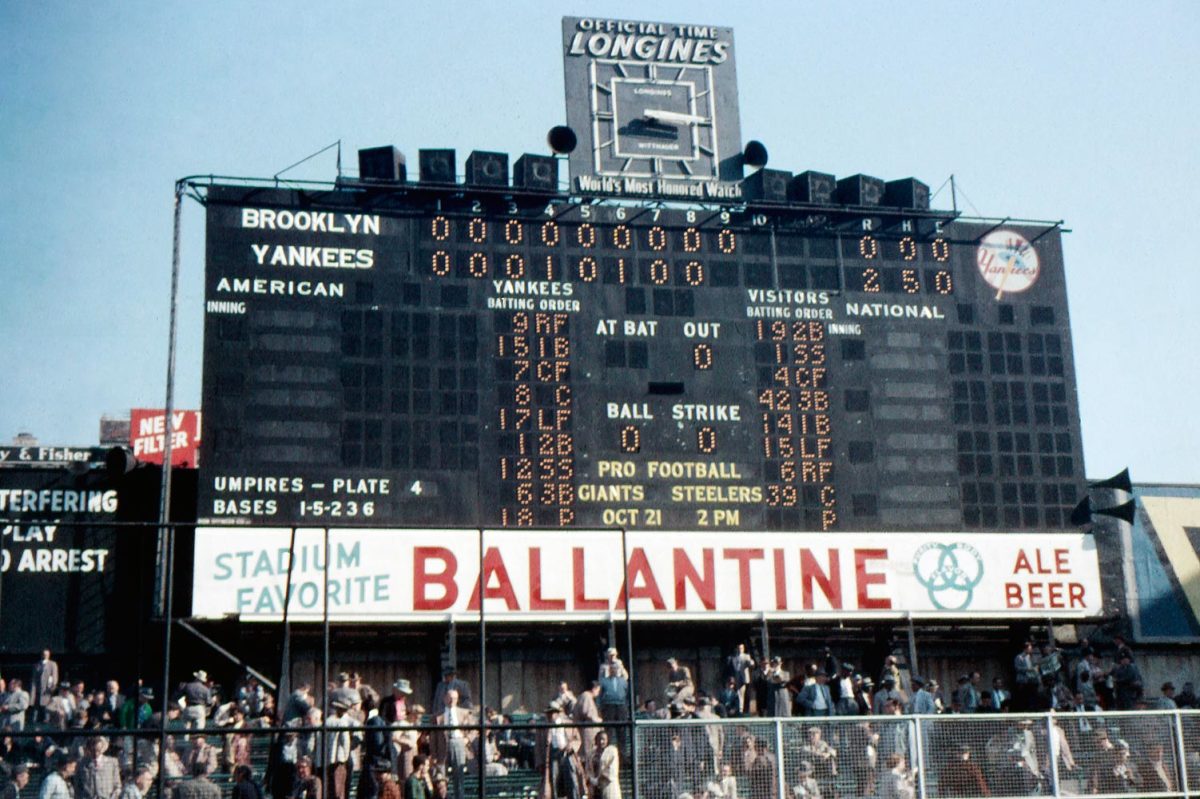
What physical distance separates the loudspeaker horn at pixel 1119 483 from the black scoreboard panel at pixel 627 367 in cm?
416

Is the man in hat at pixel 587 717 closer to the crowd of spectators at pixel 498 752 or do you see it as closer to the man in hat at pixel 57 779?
the crowd of spectators at pixel 498 752

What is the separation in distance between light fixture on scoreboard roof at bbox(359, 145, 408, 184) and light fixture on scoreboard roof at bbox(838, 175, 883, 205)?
24.9 ft

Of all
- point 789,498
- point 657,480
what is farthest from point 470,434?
point 789,498

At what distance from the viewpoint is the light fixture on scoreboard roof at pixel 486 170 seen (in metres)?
27.3

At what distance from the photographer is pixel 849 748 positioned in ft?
62.5

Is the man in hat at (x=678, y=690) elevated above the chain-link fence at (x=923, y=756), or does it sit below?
above

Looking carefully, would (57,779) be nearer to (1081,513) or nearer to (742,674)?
(742,674)

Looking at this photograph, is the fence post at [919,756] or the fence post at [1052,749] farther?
the fence post at [1052,749]

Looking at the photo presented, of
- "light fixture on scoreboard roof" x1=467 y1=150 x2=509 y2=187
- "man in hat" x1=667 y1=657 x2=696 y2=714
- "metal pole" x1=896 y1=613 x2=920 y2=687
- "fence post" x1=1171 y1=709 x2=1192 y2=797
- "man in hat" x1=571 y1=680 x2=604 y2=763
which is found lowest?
"fence post" x1=1171 y1=709 x2=1192 y2=797

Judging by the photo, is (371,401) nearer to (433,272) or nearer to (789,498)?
(433,272)

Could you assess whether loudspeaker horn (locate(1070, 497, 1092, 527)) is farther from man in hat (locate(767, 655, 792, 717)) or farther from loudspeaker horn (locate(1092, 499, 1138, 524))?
man in hat (locate(767, 655, 792, 717))

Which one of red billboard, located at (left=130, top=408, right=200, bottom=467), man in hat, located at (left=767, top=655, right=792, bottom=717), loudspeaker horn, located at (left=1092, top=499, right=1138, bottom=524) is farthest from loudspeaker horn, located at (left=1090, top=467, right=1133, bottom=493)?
red billboard, located at (left=130, top=408, right=200, bottom=467)

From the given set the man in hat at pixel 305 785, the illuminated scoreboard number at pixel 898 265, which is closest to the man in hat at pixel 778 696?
the man in hat at pixel 305 785

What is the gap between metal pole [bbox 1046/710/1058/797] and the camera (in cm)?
1953
